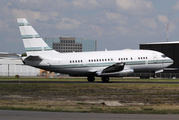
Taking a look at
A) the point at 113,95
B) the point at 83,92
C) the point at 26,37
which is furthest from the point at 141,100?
the point at 26,37

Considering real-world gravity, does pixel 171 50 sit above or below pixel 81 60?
above

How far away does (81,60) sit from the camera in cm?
4600

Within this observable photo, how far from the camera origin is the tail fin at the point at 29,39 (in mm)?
45625

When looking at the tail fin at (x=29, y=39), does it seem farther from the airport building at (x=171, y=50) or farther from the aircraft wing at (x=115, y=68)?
the airport building at (x=171, y=50)

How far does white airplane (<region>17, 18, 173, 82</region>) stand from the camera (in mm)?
45094

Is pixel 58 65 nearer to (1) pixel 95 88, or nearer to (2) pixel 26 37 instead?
(2) pixel 26 37

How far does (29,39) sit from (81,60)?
352 inches

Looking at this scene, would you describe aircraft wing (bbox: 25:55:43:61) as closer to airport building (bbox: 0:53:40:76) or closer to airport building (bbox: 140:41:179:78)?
airport building (bbox: 140:41:179:78)

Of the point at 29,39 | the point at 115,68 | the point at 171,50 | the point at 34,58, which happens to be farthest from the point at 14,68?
the point at 115,68

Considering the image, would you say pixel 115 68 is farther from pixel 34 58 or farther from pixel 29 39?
pixel 29 39

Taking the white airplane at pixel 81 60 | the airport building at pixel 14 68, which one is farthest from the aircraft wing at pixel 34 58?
the airport building at pixel 14 68

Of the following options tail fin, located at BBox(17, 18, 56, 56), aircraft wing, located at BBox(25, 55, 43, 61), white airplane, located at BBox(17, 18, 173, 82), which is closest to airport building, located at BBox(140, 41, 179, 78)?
white airplane, located at BBox(17, 18, 173, 82)

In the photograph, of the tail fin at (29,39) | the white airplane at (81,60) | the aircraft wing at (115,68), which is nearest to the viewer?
the aircraft wing at (115,68)

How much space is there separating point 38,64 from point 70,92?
13.8 metres
